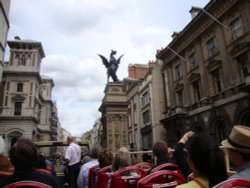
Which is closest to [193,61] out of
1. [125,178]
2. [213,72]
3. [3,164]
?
[213,72]

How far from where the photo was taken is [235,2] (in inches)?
669

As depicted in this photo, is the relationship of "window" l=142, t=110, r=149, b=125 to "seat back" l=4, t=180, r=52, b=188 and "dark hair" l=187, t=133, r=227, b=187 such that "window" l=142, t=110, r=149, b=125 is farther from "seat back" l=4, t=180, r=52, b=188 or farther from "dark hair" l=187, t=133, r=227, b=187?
"dark hair" l=187, t=133, r=227, b=187

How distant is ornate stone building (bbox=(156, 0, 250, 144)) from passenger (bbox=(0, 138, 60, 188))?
14.6 meters

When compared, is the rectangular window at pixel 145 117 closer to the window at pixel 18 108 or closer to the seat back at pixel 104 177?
the window at pixel 18 108

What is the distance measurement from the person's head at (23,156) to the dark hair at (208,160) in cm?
160

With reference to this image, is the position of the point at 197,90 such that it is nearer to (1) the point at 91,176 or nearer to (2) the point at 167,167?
(1) the point at 91,176

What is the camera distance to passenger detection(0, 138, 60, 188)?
2.24m

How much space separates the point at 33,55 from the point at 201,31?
32.8 meters

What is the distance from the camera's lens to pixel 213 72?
64.1 feet

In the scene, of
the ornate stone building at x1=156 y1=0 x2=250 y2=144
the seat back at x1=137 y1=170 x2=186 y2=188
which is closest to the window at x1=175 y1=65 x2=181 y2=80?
the ornate stone building at x1=156 y1=0 x2=250 y2=144

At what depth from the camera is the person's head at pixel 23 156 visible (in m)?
2.32

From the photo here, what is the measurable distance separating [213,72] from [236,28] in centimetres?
391

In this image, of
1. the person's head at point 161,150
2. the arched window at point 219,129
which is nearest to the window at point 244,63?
the arched window at point 219,129

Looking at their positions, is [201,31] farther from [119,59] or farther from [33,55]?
[33,55]
